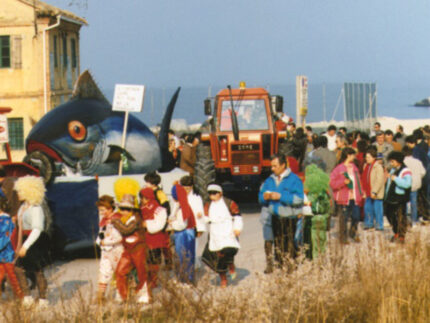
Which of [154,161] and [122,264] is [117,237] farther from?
[154,161]

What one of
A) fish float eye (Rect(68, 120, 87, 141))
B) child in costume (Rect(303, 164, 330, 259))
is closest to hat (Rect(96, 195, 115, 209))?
child in costume (Rect(303, 164, 330, 259))

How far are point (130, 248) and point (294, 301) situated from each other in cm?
279

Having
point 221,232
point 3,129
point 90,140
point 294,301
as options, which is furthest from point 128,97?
point 294,301

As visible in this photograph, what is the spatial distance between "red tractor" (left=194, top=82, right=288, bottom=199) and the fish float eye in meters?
3.07

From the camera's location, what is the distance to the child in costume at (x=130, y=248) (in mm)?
9039

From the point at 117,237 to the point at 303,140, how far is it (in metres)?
10.9

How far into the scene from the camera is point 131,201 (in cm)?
927

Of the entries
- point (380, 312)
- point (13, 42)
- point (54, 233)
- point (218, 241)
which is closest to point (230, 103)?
point (54, 233)

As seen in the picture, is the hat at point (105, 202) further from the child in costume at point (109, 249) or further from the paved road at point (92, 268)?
the paved road at point (92, 268)

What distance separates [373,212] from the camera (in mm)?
14398

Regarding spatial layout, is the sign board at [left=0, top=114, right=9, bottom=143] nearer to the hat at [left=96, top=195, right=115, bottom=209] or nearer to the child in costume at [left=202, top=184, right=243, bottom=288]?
the hat at [left=96, top=195, right=115, bottom=209]

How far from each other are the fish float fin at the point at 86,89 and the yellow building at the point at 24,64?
1671 cm

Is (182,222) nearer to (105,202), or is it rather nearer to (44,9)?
(105,202)

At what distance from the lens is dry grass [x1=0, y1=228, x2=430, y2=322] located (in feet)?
22.0
